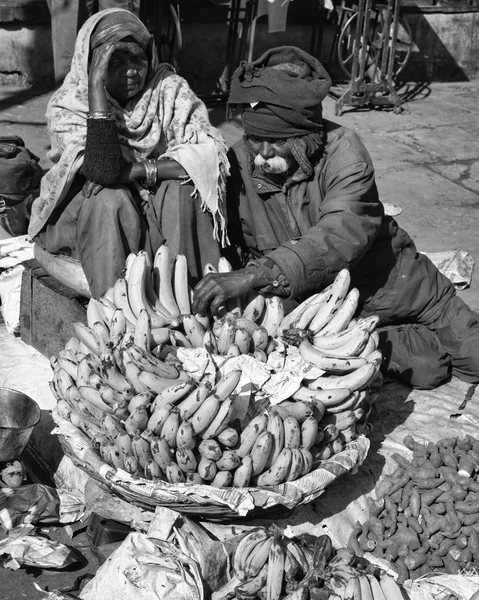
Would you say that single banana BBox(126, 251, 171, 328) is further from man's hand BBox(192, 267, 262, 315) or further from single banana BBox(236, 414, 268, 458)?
single banana BBox(236, 414, 268, 458)

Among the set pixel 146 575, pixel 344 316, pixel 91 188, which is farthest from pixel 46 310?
pixel 146 575

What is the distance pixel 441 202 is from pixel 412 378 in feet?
9.21

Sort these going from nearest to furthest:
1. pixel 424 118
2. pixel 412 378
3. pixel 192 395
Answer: pixel 192 395, pixel 412 378, pixel 424 118

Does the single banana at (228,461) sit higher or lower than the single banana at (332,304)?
lower

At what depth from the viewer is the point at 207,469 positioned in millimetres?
2914

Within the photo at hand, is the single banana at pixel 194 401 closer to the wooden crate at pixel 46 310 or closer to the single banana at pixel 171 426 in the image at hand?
the single banana at pixel 171 426

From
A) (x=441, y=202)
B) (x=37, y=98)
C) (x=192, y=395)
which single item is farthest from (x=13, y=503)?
(x=37, y=98)

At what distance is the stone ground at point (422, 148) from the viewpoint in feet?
20.0

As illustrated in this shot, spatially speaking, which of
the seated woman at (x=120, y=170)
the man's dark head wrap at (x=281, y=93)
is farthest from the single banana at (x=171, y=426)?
the man's dark head wrap at (x=281, y=93)

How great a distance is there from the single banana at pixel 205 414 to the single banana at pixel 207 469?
0.38ft

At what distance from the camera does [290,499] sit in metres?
2.92

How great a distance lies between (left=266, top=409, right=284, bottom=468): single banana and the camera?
294 centimetres

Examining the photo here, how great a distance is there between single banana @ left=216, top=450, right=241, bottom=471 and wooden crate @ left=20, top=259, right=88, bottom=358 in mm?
1195

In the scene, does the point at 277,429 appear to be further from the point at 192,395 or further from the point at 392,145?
the point at 392,145
